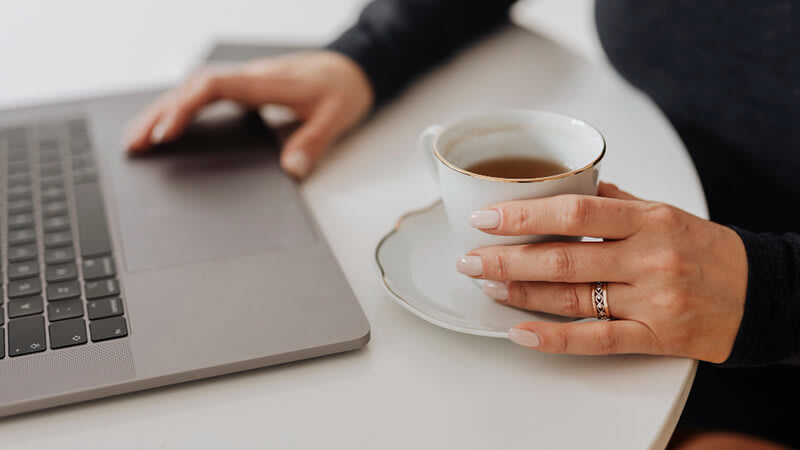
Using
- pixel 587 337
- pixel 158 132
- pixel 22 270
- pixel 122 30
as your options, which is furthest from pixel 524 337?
pixel 122 30

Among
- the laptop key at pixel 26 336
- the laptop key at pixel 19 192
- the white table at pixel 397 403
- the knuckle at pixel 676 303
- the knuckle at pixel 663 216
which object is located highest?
the knuckle at pixel 663 216

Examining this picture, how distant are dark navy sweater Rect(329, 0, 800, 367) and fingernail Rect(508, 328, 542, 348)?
0.28 metres

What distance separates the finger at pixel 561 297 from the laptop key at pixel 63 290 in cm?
31

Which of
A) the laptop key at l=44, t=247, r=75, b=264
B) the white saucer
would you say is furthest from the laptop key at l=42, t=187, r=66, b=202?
the white saucer

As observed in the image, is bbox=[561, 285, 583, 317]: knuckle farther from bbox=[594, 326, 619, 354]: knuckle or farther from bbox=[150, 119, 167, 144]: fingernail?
bbox=[150, 119, 167, 144]: fingernail

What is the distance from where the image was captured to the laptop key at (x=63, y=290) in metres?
0.51

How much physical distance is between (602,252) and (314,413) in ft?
0.72

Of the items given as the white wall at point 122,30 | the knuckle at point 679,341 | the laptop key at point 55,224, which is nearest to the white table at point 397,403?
the knuckle at point 679,341

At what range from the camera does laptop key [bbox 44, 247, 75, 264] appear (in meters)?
0.56

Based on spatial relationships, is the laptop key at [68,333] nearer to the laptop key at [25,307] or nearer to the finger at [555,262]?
the laptop key at [25,307]

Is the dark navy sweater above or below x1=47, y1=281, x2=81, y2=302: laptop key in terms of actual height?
above

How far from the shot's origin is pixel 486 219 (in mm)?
468

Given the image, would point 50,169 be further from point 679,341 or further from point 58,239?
point 679,341

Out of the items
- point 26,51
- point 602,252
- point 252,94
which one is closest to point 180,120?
point 252,94
